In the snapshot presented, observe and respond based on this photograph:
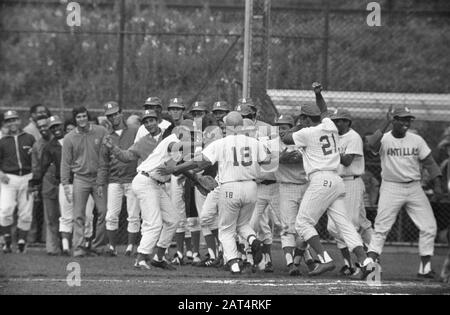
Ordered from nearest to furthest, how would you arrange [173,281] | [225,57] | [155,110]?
[173,281] → [155,110] → [225,57]

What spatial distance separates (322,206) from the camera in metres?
11.9

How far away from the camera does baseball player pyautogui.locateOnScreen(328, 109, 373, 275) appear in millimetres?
12586

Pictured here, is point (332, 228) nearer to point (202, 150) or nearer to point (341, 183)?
point (341, 183)

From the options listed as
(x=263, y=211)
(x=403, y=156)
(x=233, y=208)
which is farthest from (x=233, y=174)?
(x=403, y=156)

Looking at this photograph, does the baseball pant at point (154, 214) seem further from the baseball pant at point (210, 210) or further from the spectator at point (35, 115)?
the spectator at point (35, 115)

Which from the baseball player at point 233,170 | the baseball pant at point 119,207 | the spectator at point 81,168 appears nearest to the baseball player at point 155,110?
the spectator at point 81,168

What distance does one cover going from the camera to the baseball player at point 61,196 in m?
14.4

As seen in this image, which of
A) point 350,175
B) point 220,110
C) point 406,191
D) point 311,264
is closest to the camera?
point 406,191

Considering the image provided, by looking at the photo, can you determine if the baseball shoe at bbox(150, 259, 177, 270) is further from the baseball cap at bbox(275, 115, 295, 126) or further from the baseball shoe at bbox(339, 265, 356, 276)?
the baseball cap at bbox(275, 115, 295, 126)

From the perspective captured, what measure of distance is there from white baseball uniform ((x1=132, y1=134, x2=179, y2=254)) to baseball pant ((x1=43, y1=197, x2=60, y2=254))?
2403 mm

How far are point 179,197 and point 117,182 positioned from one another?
4.10ft

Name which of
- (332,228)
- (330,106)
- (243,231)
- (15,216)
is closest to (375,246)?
(332,228)

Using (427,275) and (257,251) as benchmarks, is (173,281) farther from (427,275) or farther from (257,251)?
(427,275)

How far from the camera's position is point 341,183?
12.0 metres
